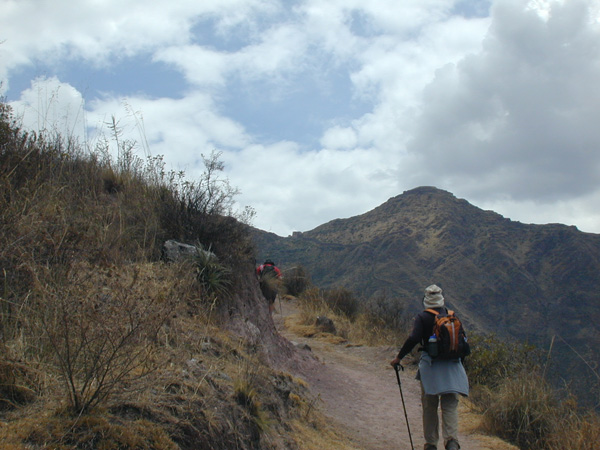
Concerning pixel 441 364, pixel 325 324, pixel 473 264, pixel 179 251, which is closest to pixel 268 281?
pixel 325 324

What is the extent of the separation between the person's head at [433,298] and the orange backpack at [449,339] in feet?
0.79

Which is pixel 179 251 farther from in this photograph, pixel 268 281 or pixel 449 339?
pixel 268 281

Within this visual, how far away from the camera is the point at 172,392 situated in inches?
169

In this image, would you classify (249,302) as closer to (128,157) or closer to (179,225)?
(179,225)

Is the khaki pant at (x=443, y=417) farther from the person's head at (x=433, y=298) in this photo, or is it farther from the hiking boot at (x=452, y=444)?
the person's head at (x=433, y=298)

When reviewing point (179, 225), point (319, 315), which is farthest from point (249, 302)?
point (319, 315)

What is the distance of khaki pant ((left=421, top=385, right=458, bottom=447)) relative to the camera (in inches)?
212

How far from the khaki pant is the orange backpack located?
0.48 meters

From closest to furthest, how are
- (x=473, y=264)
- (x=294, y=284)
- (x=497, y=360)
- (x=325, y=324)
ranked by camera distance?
1. (x=497, y=360)
2. (x=325, y=324)
3. (x=294, y=284)
4. (x=473, y=264)

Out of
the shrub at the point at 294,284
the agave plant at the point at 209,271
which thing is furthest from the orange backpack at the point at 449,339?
A: the shrub at the point at 294,284

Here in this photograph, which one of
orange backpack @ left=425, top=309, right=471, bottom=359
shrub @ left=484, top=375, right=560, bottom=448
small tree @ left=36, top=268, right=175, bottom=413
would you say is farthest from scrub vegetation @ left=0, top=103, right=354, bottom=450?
shrub @ left=484, top=375, right=560, bottom=448

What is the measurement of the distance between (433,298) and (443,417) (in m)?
1.26

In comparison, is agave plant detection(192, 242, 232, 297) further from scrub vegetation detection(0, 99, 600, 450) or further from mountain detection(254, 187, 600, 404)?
mountain detection(254, 187, 600, 404)

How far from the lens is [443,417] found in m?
5.50
